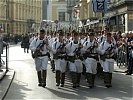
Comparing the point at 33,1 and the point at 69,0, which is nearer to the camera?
the point at 69,0

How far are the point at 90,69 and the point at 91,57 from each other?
0.46 m

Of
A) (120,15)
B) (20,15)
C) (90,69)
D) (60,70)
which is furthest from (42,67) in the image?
(20,15)

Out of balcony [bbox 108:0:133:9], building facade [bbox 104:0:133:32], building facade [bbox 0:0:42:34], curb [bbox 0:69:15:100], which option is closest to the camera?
curb [bbox 0:69:15:100]

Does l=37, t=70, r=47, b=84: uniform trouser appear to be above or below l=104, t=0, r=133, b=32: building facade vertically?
below

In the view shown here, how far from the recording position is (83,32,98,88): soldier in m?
15.8

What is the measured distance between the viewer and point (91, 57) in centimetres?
1594

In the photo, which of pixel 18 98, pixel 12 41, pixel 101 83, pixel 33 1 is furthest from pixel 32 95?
pixel 33 1

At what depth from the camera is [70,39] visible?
16297 mm

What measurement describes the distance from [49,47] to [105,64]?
2.03 metres

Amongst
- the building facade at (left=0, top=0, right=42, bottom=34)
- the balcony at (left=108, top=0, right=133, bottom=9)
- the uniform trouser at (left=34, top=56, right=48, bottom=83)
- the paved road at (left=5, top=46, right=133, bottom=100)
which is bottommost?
the paved road at (left=5, top=46, right=133, bottom=100)

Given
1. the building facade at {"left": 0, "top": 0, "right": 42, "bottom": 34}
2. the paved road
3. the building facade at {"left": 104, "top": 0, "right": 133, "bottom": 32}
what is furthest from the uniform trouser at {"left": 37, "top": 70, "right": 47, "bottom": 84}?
the building facade at {"left": 0, "top": 0, "right": 42, "bottom": 34}

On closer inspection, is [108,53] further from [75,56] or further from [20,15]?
[20,15]

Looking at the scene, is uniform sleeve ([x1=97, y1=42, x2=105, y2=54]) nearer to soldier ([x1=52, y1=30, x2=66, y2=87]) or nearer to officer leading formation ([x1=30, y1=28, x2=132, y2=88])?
officer leading formation ([x1=30, y1=28, x2=132, y2=88])

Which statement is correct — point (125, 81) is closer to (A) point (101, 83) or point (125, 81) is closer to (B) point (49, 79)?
(A) point (101, 83)
